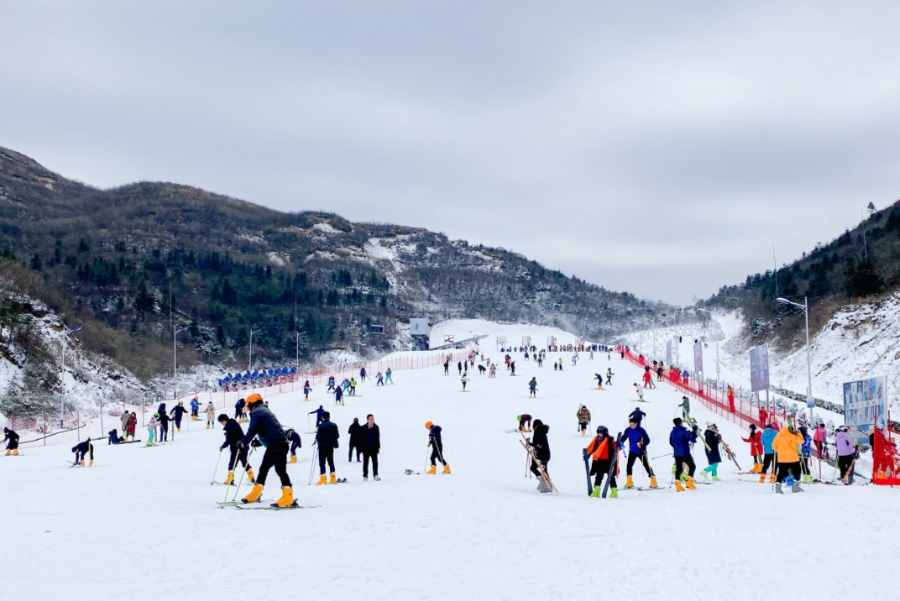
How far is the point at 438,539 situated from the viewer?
8742mm

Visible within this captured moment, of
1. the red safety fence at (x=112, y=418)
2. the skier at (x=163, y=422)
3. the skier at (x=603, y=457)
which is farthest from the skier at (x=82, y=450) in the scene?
the skier at (x=603, y=457)

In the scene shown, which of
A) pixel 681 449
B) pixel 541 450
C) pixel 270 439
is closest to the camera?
pixel 270 439

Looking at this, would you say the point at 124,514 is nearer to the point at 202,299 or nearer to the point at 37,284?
the point at 37,284

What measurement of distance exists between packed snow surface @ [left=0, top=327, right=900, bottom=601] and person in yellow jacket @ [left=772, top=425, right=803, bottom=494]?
45 centimetres

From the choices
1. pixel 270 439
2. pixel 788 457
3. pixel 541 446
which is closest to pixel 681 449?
pixel 788 457

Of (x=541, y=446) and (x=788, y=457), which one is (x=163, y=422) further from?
(x=788, y=457)

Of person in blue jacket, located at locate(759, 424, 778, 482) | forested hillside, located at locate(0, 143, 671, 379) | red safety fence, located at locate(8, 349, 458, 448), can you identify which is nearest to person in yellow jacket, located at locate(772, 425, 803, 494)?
person in blue jacket, located at locate(759, 424, 778, 482)

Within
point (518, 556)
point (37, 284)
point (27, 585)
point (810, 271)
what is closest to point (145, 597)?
point (27, 585)

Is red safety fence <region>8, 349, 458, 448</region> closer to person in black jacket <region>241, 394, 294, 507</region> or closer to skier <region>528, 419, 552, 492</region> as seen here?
skier <region>528, 419, 552, 492</region>

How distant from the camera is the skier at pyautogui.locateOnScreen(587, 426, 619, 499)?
42.7ft

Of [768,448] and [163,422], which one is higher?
[768,448]

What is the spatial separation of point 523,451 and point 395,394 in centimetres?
2095

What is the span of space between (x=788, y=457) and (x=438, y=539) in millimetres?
7409

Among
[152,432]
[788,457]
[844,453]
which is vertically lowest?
[152,432]
